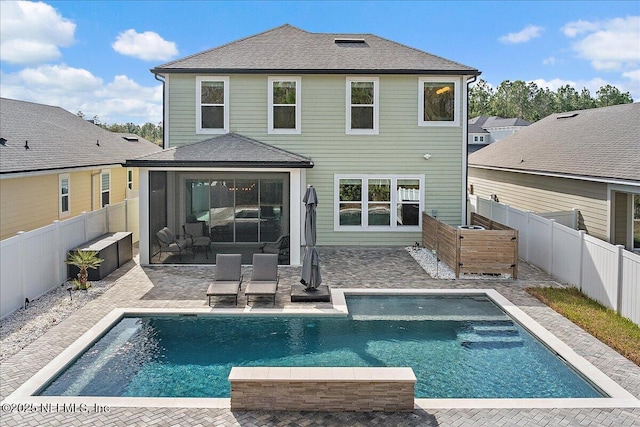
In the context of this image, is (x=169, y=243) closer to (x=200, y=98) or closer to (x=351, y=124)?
(x=200, y=98)

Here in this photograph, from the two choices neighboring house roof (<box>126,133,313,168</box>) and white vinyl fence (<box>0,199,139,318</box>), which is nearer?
white vinyl fence (<box>0,199,139,318</box>)

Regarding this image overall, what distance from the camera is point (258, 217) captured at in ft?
55.2

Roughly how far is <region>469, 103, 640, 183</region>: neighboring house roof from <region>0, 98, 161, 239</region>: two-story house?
16159 millimetres

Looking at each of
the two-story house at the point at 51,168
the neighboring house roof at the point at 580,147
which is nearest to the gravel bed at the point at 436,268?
the neighboring house roof at the point at 580,147

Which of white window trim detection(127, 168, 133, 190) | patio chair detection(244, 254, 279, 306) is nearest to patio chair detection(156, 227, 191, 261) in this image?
patio chair detection(244, 254, 279, 306)

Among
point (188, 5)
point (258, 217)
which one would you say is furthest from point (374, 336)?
point (188, 5)

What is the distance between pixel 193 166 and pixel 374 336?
8271 millimetres

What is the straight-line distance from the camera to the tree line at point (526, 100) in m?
94.2

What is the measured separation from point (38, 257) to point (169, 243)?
174 inches

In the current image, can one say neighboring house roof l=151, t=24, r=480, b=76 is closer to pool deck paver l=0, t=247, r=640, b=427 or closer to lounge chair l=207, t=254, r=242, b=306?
pool deck paver l=0, t=247, r=640, b=427

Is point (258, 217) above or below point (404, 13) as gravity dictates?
below

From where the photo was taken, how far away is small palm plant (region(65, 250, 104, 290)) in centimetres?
1283

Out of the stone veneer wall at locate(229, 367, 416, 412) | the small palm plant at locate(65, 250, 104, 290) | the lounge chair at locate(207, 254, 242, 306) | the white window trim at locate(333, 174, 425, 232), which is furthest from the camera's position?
the white window trim at locate(333, 174, 425, 232)

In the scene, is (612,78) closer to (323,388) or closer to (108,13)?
(108,13)
